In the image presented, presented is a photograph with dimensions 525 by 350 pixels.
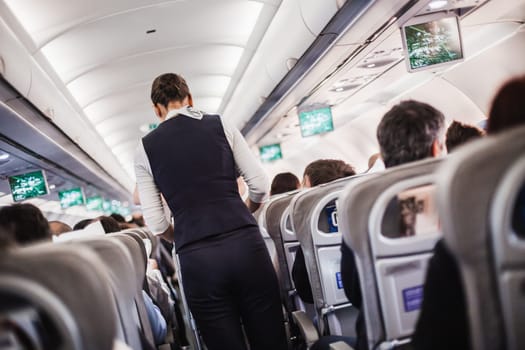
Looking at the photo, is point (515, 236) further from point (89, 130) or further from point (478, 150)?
point (89, 130)

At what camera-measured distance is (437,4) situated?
632cm

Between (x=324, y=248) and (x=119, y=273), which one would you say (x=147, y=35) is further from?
(x=119, y=273)

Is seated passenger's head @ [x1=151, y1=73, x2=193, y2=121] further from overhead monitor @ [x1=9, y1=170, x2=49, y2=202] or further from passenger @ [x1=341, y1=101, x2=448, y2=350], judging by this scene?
overhead monitor @ [x1=9, y1=170, x2=49, y2=202]

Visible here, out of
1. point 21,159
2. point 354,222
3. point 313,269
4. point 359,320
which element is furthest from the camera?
point 21,159

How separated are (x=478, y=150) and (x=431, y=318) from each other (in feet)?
1.79

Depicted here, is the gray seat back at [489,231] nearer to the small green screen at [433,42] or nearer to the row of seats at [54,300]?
the row of seats at [54,300]

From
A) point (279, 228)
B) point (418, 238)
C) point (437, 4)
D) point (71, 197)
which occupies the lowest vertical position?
point (279, 228)

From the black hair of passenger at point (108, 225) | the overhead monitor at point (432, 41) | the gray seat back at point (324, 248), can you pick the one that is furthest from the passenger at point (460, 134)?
the overhead monitor at point (432, 41)

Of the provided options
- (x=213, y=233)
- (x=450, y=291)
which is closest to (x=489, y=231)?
(x=450, y=291)

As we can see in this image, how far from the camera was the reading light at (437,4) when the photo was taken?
6.18m

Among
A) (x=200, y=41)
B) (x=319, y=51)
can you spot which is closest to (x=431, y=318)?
(x=319, y=51)

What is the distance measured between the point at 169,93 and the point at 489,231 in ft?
6.13

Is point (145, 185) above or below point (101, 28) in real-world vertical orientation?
below

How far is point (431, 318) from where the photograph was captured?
147 cm
